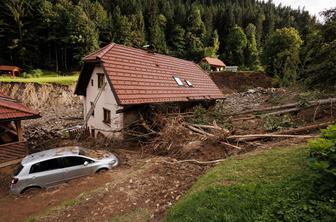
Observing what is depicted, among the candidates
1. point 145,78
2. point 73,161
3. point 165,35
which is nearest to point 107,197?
point 73,161

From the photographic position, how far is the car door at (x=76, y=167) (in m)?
8.77

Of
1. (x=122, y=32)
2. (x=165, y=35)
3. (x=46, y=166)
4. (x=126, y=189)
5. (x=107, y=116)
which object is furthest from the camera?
(x=165, y=35)

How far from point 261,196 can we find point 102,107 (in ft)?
40.0

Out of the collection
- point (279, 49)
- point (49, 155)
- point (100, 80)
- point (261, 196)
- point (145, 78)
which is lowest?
point (49, 155)

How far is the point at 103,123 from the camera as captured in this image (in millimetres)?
14758

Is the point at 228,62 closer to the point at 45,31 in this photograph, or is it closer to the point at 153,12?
the point at 153,12

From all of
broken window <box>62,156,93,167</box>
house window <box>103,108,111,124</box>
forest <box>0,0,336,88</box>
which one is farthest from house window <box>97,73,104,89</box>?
forest <box>0,0,336,88</box>

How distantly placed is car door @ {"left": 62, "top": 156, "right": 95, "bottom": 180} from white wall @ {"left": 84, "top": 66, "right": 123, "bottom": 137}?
150 inches

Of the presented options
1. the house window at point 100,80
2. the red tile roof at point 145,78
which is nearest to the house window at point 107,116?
the house window at point 100,80

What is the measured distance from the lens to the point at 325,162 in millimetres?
3830

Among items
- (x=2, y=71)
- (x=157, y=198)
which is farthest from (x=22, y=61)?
(x=157, y=198)

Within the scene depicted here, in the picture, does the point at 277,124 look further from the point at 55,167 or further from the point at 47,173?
the point at 47,173

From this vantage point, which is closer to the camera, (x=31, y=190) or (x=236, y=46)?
(x=31, y=190)

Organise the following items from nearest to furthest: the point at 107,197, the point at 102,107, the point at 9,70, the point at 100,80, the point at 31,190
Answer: the point at 107,197, the point at 31,190, the point at 102,107, the point at 100,80, the point at 9,70
